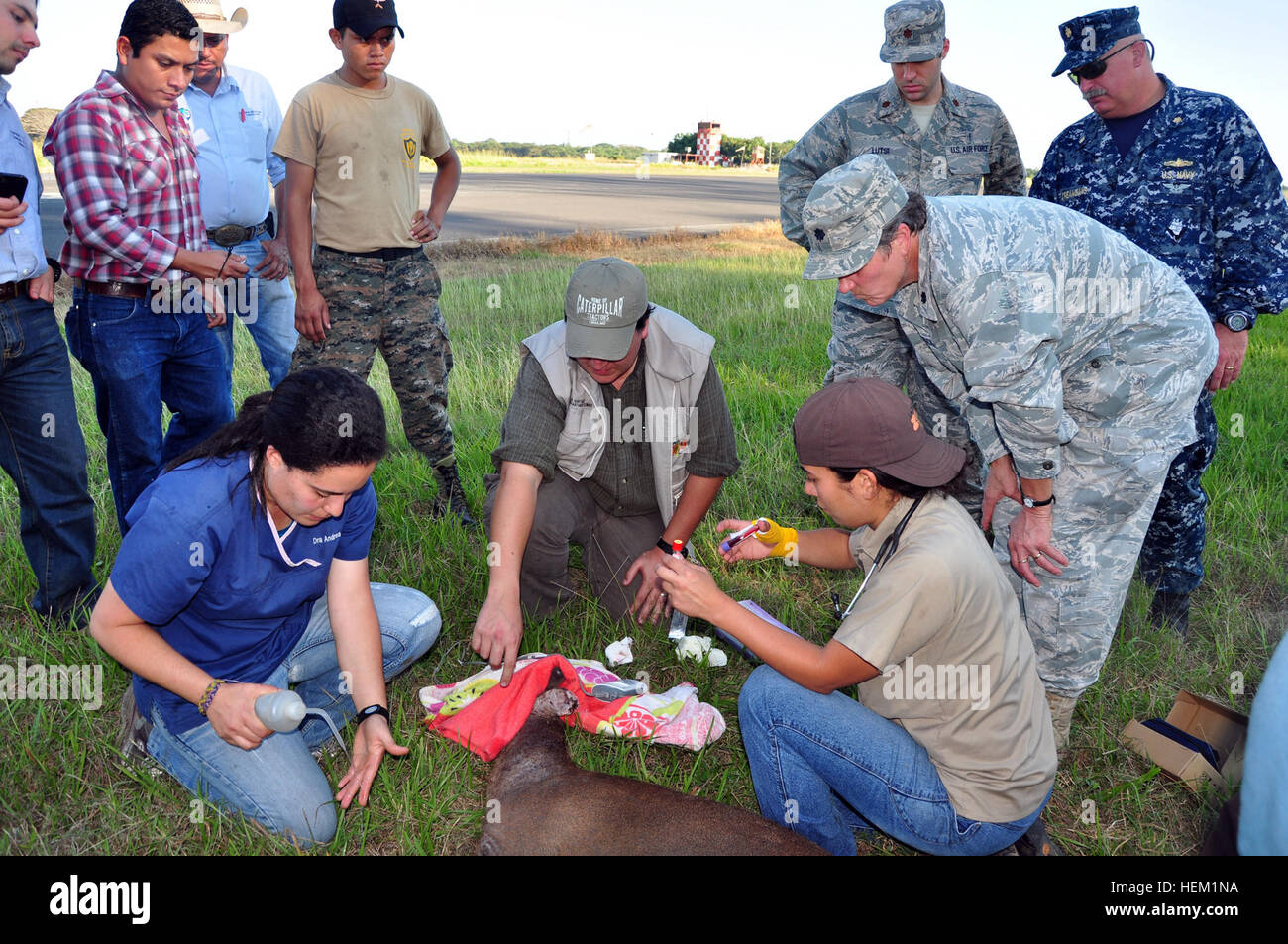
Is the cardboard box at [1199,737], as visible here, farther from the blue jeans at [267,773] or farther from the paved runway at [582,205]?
the paved runway at [582,205]

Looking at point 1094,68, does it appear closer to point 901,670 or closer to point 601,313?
point 601,313

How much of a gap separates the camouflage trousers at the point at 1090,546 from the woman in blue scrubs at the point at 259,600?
7.61ft

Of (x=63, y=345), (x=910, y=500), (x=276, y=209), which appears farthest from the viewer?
(x=276, y=209)

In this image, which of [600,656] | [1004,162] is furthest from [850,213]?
[1004,162]

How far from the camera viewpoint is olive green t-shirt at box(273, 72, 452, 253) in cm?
478

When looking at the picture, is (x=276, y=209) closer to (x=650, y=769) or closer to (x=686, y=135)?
(x=650, y=769)

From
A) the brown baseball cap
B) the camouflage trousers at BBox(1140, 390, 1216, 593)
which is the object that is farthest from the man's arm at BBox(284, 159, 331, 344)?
the camouflage trousers at BBox(1140, 390, 1216, 593)

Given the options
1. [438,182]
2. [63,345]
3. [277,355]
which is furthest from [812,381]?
[63,345]

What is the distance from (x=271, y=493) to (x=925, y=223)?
7.25ft

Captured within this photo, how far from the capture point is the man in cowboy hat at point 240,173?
4895 millimetres

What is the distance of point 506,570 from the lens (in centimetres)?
342

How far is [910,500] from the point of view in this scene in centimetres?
261

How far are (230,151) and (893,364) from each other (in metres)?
3.73

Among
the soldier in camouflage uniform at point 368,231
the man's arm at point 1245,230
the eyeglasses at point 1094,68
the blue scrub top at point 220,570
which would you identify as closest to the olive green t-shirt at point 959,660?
the blue scrub top at point 220,570
